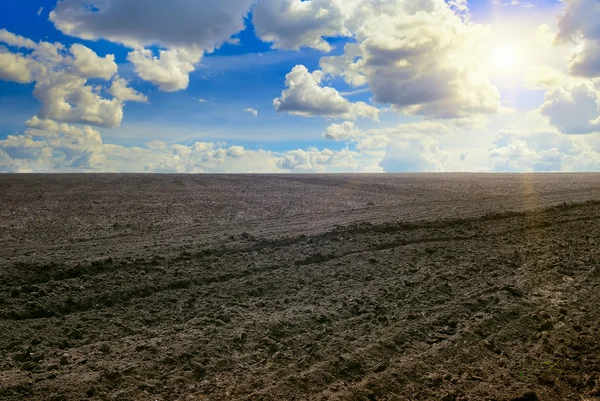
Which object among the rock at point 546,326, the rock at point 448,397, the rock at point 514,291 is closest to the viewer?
the rock at point 448,397

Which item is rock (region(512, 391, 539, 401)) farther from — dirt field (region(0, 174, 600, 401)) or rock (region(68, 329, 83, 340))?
rock (region(68, 329, 83, 340))

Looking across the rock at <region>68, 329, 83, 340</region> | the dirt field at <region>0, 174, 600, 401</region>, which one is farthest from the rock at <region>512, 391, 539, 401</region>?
the rock at <region>68, 329, 83, 340</region>

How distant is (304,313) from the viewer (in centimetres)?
594

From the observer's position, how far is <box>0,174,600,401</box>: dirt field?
174 inches

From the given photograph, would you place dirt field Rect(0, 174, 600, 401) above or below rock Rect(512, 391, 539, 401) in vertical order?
above

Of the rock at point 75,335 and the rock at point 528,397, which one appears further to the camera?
the rock at point 75,335

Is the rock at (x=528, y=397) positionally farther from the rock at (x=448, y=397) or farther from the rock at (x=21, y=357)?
the rock at (x=21, y=357)

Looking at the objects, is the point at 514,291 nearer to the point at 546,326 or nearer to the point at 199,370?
the point at 546,326

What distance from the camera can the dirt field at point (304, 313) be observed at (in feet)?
14.5

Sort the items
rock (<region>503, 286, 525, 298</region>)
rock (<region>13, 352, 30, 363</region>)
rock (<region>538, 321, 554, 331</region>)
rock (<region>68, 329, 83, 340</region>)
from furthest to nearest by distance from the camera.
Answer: rock (<region>503, 286, 525, 298</region>)
rock (<region>538, 321, 554, 331</region>)
rock (<region>68, 329, 83, 340</region>)
rock (<region>13, 352, 30, 363</region>)

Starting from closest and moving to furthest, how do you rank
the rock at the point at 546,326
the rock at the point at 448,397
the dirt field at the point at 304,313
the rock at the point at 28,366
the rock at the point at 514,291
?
the rock at the point at 448,397 → the dirt field at the point at 304,313 → the rock at the point at 28,366 → the rock at the point at 546,326 → the rock at the point at 514,291

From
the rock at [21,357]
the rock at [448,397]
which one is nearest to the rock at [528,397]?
the rock at [448,397]

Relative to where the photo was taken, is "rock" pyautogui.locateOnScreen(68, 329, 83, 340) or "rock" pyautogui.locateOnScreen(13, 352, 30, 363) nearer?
"rock" pyautogui.locateOnScreen(13, 352, 30, 363)

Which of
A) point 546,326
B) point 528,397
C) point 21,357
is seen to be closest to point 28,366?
point 21,357
